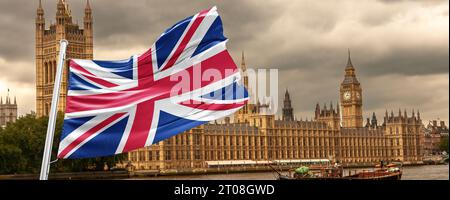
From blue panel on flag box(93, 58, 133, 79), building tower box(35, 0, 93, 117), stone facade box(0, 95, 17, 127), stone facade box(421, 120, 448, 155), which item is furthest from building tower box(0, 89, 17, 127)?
blue panel on flag box(93, 58, 133, 79)

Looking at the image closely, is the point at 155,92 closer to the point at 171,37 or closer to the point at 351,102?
the point at 171,37

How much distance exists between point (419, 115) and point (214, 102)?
95888 millimetres

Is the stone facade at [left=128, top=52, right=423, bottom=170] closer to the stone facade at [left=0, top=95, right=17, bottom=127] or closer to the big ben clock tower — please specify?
the big ben clock tower

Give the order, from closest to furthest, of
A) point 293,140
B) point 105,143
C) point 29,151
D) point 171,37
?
point 105,143, point 171,37, point 29,151, point 293,140

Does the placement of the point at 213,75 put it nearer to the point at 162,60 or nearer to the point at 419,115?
the point at 162,60

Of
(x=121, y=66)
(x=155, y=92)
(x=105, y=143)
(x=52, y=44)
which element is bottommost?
(x=105, y=143)

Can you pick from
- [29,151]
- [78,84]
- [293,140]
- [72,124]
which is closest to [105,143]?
[72,124]

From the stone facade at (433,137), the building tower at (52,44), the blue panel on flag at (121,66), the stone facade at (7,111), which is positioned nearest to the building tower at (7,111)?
the stone facade at (7,111)

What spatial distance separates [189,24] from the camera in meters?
Answer: 3.51

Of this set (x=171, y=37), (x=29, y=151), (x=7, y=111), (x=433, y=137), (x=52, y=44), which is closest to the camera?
(x=171, y=37)

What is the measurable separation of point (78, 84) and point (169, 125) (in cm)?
45

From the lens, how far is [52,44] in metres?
67.7

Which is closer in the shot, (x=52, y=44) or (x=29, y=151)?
(x=29, y=151)

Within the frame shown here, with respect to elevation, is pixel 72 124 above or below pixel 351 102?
below
